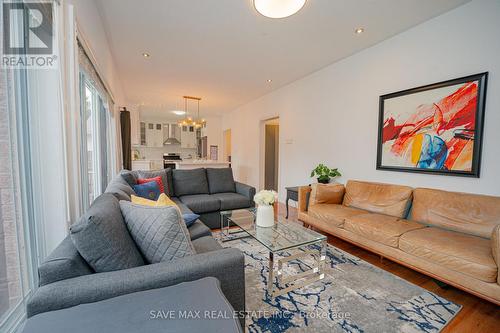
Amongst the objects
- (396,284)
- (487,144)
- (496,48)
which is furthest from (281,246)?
(496,48)

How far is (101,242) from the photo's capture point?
3.12 ft

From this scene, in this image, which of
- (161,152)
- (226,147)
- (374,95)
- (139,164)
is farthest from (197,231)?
(161,152)

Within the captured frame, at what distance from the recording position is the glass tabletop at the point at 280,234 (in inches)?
71.0

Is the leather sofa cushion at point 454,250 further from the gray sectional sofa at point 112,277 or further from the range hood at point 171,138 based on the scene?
the range hood at point 171,138

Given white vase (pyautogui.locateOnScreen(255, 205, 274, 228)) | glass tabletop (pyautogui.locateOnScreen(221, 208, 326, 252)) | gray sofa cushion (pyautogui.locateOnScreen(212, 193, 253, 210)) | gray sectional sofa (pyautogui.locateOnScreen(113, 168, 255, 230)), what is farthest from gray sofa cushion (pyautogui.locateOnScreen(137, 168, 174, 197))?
white vase (pyautogui.locateOnScreen(255, 205, 274, 228))

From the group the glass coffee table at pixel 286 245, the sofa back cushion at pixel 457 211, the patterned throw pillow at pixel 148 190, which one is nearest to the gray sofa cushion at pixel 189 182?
the patterned throw pillow at pixel 148 190

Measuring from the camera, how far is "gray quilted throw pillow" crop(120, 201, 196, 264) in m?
1.08

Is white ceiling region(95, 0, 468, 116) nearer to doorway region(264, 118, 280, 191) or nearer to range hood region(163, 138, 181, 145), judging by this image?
doorway region(264, 118, 280, 191)

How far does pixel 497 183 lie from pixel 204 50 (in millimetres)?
3668

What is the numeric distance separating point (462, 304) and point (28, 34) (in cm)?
343

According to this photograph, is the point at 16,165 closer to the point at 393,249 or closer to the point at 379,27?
the point at 393,249

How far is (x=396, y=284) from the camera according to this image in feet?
6.18

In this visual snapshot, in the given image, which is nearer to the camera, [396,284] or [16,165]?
[16,165]

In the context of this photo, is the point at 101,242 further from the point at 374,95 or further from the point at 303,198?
the point at 374,95
